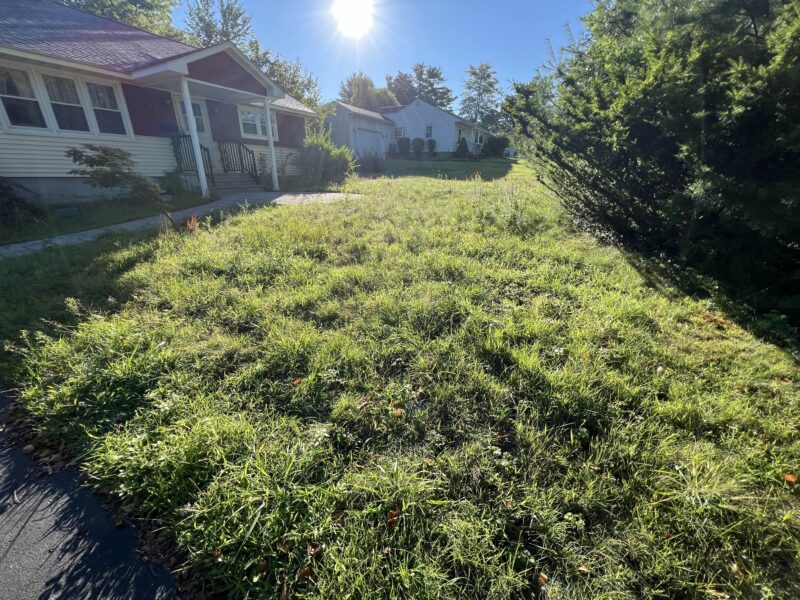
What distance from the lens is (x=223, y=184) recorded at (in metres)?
12.0

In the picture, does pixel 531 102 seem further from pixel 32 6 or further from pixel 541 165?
pixel 32 6

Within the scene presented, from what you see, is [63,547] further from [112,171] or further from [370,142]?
[370,142]

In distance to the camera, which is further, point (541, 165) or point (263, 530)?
point (541, 165)

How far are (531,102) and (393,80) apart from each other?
54534 millimetres

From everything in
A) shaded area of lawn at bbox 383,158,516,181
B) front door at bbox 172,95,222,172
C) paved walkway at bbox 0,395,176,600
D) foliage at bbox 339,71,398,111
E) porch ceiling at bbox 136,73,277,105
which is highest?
foliage at bbox 339,71,398,111

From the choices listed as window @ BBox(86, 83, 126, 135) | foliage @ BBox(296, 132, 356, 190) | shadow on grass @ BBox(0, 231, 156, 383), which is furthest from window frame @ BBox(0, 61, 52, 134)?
foliage @ BBox(296, 132, 356, 190)

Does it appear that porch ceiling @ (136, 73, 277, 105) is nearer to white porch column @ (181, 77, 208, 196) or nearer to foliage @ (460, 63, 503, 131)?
white porch column @ (181, 77, 208, 196)

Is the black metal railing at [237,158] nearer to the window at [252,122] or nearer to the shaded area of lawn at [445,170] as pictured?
the window at [252,122]

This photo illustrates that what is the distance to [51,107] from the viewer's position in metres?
7.98

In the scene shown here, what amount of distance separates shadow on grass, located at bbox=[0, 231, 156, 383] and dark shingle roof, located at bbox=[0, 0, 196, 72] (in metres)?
5.40

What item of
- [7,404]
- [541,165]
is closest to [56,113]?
[7,404]

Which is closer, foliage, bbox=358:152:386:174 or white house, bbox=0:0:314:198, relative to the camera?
white house, bbox=0:0:314:198

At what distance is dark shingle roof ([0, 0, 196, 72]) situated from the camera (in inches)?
293

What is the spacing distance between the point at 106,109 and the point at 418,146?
23.8m
